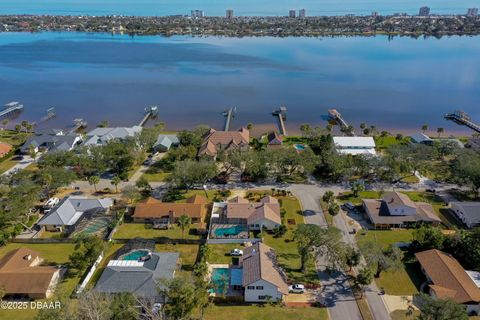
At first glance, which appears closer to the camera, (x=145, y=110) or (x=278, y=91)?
(x=145, y=110)

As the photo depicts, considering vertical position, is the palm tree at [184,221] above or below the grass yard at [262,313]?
above

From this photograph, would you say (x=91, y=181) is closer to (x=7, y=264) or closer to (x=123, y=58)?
(x=7, y=264)

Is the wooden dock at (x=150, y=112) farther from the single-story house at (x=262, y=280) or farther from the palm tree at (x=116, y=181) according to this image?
the single-story house at (x=262, y=280)

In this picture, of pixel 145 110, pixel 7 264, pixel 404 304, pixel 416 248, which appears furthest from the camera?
pixel 145 110

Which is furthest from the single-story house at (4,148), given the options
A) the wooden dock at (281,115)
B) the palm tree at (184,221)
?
the wooden dock at (281,115)

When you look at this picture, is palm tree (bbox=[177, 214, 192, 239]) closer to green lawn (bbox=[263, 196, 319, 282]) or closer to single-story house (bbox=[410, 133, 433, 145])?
green lawn (bbox=[263, 196, 319, 282])

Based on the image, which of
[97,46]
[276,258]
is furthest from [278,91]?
[97,46]
